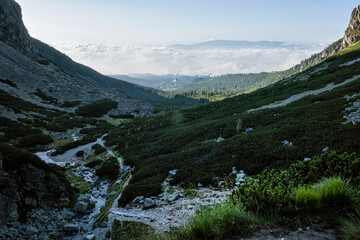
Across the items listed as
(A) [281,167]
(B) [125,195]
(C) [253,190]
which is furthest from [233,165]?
(C) [253,190]

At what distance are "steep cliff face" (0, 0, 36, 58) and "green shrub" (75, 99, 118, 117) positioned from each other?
47.0 metres

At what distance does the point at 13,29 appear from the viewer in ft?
290

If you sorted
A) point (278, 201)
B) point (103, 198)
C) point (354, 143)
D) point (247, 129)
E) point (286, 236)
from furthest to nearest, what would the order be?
point (247, 129), point (103, 198), point (354, 143), point (278, 201), point (286, 236)

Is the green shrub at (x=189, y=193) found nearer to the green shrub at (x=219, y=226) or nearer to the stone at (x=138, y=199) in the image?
the stone at (x=138, y=199)

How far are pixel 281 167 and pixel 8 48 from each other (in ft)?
332

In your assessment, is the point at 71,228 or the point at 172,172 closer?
the point at 71,228

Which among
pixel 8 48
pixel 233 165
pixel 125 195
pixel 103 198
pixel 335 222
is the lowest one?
pixel 103 198

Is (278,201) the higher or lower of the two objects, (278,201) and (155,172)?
the higher

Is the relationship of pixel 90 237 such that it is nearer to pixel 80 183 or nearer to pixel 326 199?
pixel 80 183

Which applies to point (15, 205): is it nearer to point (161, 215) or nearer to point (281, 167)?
point (161, 215)

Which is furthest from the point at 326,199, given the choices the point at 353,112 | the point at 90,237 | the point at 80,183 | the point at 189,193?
the point at 80,183

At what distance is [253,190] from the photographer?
5219mm

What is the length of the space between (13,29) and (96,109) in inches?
2292

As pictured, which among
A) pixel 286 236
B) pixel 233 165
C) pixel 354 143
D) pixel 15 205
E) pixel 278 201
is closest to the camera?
pixel 286 236
